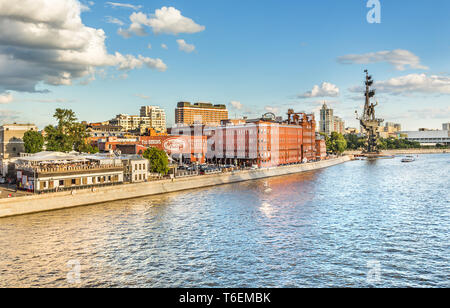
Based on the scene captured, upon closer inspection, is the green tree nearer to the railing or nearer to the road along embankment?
the railing

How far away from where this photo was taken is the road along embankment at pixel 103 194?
166ft

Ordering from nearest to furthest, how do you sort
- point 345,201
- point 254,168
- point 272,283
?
point 272,283
point 345,201
point 254,168

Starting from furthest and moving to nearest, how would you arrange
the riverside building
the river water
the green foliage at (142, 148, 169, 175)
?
1. the riverside building
2. the green foliage at (142, 148, 169, 175)
3. the river water

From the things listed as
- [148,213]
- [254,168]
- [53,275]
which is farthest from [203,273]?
[254,168]

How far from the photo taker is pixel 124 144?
361 ft

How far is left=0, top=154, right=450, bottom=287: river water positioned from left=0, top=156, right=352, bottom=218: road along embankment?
2342 millimetres

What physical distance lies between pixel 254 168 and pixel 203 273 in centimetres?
7808

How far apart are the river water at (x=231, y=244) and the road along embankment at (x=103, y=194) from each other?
2342 mm

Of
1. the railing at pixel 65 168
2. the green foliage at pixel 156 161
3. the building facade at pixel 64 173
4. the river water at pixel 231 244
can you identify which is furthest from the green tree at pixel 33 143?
the river water at pixel 231 244

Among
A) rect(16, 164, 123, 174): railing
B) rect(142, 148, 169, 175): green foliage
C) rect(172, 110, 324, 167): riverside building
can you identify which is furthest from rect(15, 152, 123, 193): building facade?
rect(172, 110, 324, 167): riverside building

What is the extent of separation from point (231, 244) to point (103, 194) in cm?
3248

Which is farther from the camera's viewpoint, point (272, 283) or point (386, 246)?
point (386, 246)

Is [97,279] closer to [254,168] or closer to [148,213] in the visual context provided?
[148,213]

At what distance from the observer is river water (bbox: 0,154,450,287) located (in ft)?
93.5
